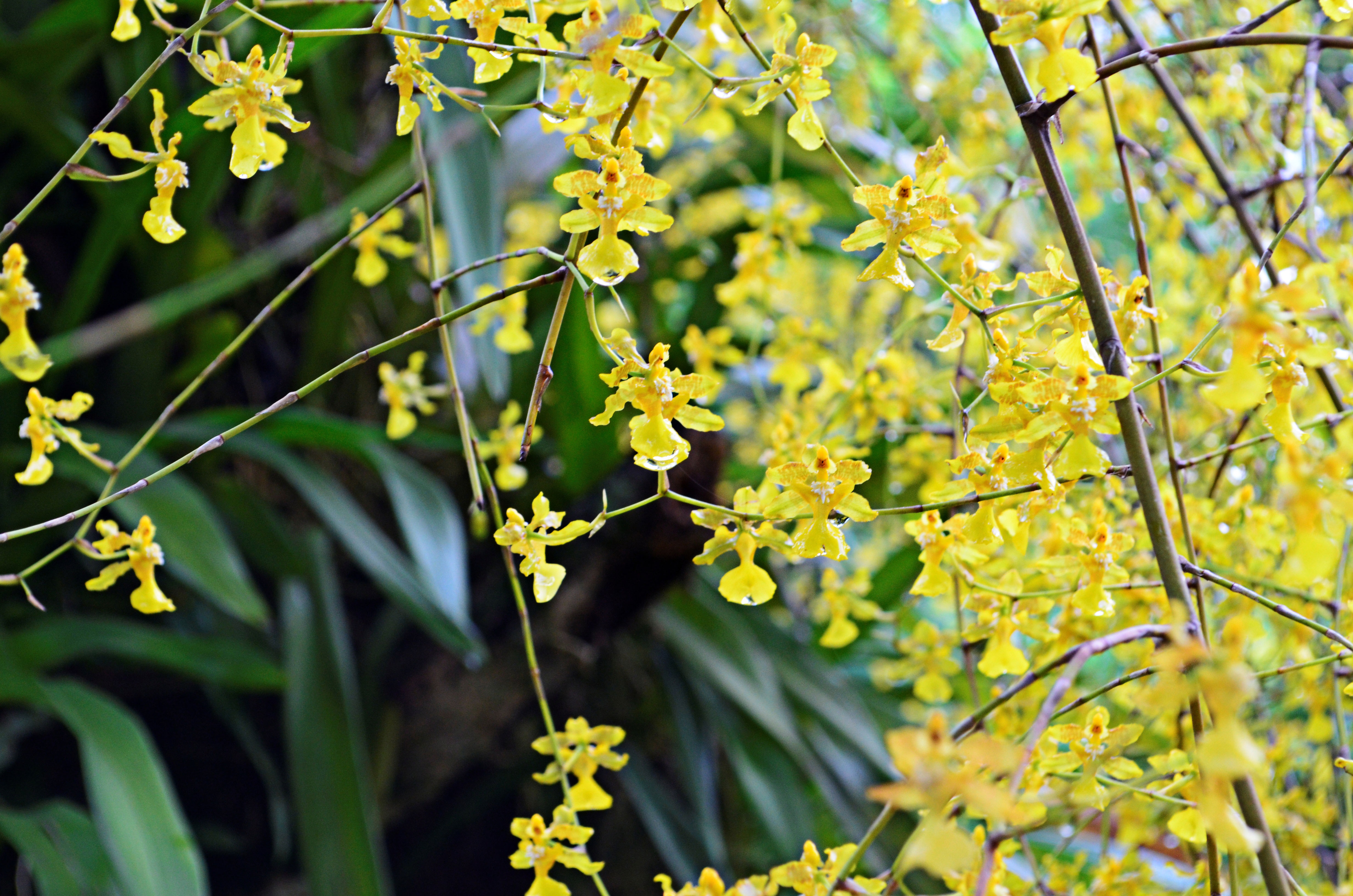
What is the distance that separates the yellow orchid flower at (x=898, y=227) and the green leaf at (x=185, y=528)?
0.51m

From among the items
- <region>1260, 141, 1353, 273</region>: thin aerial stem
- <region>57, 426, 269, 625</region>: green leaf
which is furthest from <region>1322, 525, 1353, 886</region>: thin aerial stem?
<region>57, 426, 269, 625</region>: green leaf

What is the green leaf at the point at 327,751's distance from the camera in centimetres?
62

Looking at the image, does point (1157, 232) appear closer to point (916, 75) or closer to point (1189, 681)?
point (916, 75)

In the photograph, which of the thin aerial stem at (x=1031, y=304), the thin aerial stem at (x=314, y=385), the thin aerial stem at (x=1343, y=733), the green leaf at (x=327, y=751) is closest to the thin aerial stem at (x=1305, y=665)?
the thin aerial stem at (x=1343, y=733)

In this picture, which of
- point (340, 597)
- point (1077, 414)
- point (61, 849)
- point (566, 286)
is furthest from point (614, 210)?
point (340, 597)

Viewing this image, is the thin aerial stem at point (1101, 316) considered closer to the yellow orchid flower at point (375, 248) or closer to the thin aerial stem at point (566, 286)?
the thin aerial stem at point (566, 286)

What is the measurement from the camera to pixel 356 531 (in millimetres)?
743

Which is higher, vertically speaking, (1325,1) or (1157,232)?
(1157,232)

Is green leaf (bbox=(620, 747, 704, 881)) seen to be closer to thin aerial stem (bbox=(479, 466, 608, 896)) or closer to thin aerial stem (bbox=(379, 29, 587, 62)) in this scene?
thin aerial stem (bbox=(479, 466, 608, 896))

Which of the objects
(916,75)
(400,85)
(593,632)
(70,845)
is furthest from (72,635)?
(916,75)

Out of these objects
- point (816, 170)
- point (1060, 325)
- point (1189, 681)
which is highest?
point (816, 170)

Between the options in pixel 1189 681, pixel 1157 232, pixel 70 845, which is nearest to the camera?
pixel 1189 681

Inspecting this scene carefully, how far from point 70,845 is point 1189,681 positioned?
708mm

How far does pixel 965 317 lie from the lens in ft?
0.98
